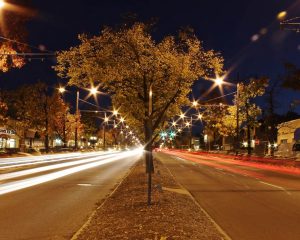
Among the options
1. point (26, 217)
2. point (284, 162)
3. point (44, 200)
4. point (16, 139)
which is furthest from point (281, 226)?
point (16, 139)

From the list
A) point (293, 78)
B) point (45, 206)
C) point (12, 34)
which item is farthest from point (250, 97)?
point (45, 206)

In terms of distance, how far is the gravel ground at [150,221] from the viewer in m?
9.48

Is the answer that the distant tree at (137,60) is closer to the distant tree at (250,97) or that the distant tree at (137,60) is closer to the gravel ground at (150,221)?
the gravel ground at (150,221)

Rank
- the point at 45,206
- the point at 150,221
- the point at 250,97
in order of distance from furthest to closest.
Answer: the point at 250,97 → the point at 45,206 → the point at 150,221

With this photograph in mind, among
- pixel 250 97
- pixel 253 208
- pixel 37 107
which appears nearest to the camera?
pixel 253 208

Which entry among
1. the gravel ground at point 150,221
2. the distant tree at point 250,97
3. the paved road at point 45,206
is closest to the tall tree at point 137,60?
the paved road at point 45,206

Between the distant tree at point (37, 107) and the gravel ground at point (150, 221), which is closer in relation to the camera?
the gravel ground at point (150, 221)

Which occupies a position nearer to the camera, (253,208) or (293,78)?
(253,208)

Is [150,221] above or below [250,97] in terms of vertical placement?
below

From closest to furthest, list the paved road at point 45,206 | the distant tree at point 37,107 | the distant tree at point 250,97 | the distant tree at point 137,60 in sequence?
1. the paved road at point 45,206
2. the distant tree at point 137,60
3. the distant tree at point 250,97
4. the distant tree at point 37,107

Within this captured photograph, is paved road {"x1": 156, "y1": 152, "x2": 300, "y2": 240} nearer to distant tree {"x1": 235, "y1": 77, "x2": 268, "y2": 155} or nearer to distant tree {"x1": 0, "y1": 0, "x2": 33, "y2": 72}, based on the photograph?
distant tree {"x1": 0, "y1": 0, "x2": 33, "y2": 72}

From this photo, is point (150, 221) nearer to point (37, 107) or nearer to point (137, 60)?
point (137, 60)

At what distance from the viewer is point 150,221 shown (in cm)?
1066

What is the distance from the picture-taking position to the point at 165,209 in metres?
12.5
